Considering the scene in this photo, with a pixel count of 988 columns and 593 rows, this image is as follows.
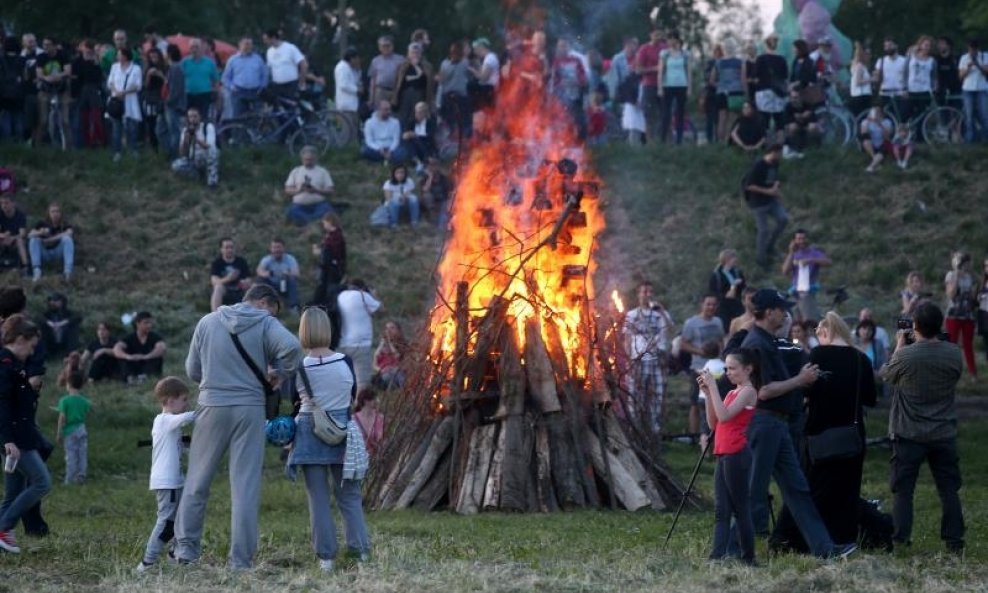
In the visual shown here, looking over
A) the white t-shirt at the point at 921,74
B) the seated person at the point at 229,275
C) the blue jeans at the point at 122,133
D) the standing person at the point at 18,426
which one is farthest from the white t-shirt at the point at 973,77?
the standing person at the point at 18,426

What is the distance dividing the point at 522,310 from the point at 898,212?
48.6ft

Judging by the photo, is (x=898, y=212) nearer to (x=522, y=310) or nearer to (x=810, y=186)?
(x=810, y=186)

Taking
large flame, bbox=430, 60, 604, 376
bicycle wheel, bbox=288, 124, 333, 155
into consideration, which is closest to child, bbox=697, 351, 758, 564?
large flame, bbox=430, 60, 604, 376

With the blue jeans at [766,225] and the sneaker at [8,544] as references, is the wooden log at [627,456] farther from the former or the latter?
the blue jeans at [766,225]

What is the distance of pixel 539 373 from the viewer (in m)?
15.4

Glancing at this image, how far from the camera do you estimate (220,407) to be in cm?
1127

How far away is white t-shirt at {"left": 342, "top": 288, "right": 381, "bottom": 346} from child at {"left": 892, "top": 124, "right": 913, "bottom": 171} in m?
11.8

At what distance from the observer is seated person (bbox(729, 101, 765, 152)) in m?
29.0

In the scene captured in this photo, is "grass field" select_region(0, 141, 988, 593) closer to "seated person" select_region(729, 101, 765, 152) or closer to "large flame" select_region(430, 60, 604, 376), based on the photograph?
"seated person" select_region(729, 101, 765, 152)

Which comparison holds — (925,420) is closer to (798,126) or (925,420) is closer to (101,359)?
(101,359)

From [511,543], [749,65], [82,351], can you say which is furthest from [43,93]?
[511,543]

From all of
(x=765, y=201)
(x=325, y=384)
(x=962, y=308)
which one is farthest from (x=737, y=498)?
(x=765, y=201)

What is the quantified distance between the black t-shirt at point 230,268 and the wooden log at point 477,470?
1021 centimetres

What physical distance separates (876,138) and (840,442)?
18762 mm
